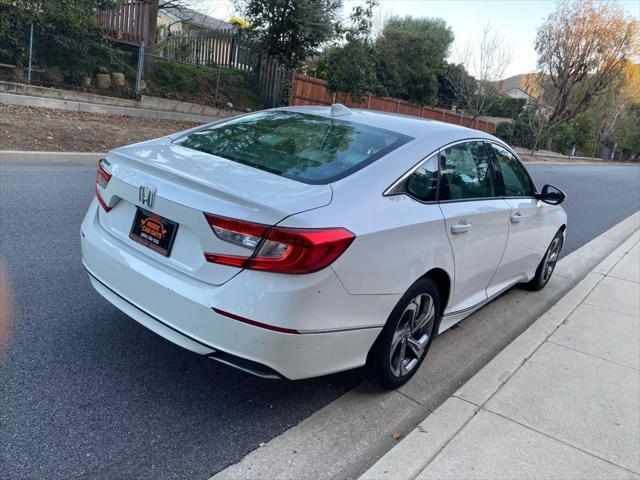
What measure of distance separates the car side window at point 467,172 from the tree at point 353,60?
15545 mm

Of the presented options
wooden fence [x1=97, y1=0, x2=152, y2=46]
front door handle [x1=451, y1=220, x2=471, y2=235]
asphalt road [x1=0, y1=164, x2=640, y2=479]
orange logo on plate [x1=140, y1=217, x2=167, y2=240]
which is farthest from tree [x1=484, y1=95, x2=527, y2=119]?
orange logo on plate [x1=140, y1=217, x2=167, y2=240]

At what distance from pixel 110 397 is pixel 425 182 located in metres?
2.17

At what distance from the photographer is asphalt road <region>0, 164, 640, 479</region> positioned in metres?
2.55

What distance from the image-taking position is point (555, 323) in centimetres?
493

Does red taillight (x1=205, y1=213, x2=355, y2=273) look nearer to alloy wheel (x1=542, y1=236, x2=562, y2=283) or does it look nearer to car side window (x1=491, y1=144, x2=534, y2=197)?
car side window (x1=491, y1=144, x2=534, y2=197)

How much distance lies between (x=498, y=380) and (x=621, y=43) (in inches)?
1817

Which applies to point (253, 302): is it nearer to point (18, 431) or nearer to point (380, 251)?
point (380, 251)

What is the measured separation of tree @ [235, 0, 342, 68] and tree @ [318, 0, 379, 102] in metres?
0.56

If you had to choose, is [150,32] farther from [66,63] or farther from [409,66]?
[409,66]

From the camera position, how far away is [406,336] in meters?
3.39

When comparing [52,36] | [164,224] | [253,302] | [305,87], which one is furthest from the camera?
[305,87]

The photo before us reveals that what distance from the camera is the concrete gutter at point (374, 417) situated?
2.67 m

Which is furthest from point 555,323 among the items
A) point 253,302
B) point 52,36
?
point 52,36

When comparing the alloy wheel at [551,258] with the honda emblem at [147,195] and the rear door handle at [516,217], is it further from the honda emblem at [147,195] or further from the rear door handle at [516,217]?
the honda emblem at [147,195]
